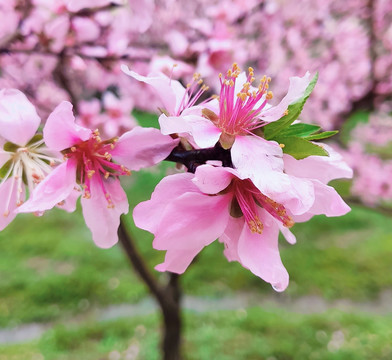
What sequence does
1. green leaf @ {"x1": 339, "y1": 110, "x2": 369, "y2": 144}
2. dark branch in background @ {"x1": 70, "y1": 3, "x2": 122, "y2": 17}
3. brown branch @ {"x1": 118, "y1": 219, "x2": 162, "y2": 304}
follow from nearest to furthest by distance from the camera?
dark branch in background @ {"x1": 70, "y1": 3, "x2": 122, "y2": 17}, brown branch @ {"x1": 118, "y1": 219, "x2": 162, "y2": 304}, green leaf @ {"x1": 339, "y1": 110, "x2": 369, "y2": 144}

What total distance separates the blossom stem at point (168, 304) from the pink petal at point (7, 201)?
1.45 meters

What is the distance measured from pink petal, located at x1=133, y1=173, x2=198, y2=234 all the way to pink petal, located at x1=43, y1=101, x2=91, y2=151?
0.12 metres

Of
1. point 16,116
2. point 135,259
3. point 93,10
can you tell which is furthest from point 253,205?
point 135,259

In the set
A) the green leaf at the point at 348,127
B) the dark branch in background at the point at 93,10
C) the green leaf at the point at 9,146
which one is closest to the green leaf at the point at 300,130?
the green leaf at the point at 9,146

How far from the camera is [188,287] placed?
3814mm

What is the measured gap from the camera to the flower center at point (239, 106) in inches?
20.8

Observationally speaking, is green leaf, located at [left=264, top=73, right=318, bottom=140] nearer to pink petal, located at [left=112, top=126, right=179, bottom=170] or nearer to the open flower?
pink petal, located at [left=112, top=126, right=179, bottom=170]

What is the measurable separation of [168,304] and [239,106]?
183cm

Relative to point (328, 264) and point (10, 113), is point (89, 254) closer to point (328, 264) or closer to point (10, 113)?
point (328, 264)

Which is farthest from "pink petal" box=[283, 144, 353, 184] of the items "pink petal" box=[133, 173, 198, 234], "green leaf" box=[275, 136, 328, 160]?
"pink petal" box=[133, 173, 198, 234]

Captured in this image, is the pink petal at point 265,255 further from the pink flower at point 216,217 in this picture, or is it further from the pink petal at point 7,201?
the pink petal at point 7,201

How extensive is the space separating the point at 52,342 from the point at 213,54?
7.62ft

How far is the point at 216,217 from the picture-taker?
1.69 feet

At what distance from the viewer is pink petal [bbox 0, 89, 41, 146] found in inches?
20.7
